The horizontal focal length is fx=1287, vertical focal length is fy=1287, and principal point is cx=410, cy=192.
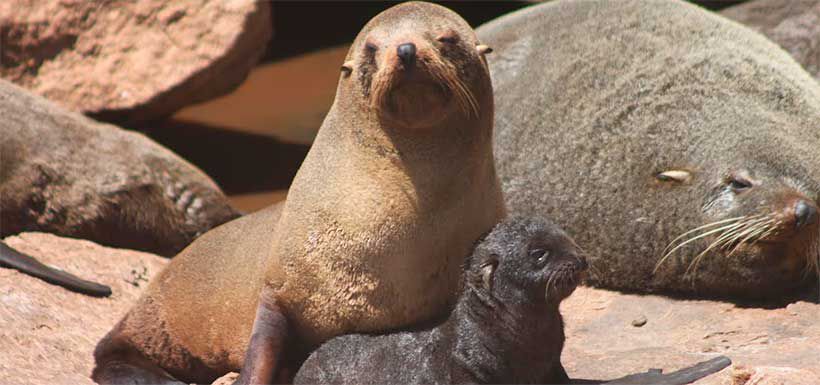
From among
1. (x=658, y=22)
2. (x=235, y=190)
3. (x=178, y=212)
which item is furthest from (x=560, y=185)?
(x=235, y=190)

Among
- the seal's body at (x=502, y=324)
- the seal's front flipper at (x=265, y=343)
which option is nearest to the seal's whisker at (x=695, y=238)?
the seal's body at (x=502, y=324)

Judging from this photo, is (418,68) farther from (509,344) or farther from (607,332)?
(607,332)

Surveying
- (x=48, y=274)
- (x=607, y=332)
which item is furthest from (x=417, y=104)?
(x=48, y=274)

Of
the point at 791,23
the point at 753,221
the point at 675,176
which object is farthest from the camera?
the point at 791,23

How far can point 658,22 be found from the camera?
691cm

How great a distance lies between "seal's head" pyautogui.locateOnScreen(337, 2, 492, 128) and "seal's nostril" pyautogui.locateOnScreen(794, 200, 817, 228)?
1562mm

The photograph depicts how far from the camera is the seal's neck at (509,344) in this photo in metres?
4.38

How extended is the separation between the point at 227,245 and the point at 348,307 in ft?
3.09

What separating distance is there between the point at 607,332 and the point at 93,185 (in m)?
3.36

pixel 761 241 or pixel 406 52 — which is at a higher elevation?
pixel 406 52

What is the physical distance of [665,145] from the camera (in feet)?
20.3

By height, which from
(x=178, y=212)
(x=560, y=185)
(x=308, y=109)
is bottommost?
(x=308, y=109)

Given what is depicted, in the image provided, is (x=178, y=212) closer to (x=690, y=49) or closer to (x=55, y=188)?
(x=55, y=188)

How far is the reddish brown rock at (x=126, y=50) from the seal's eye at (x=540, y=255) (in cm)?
526
